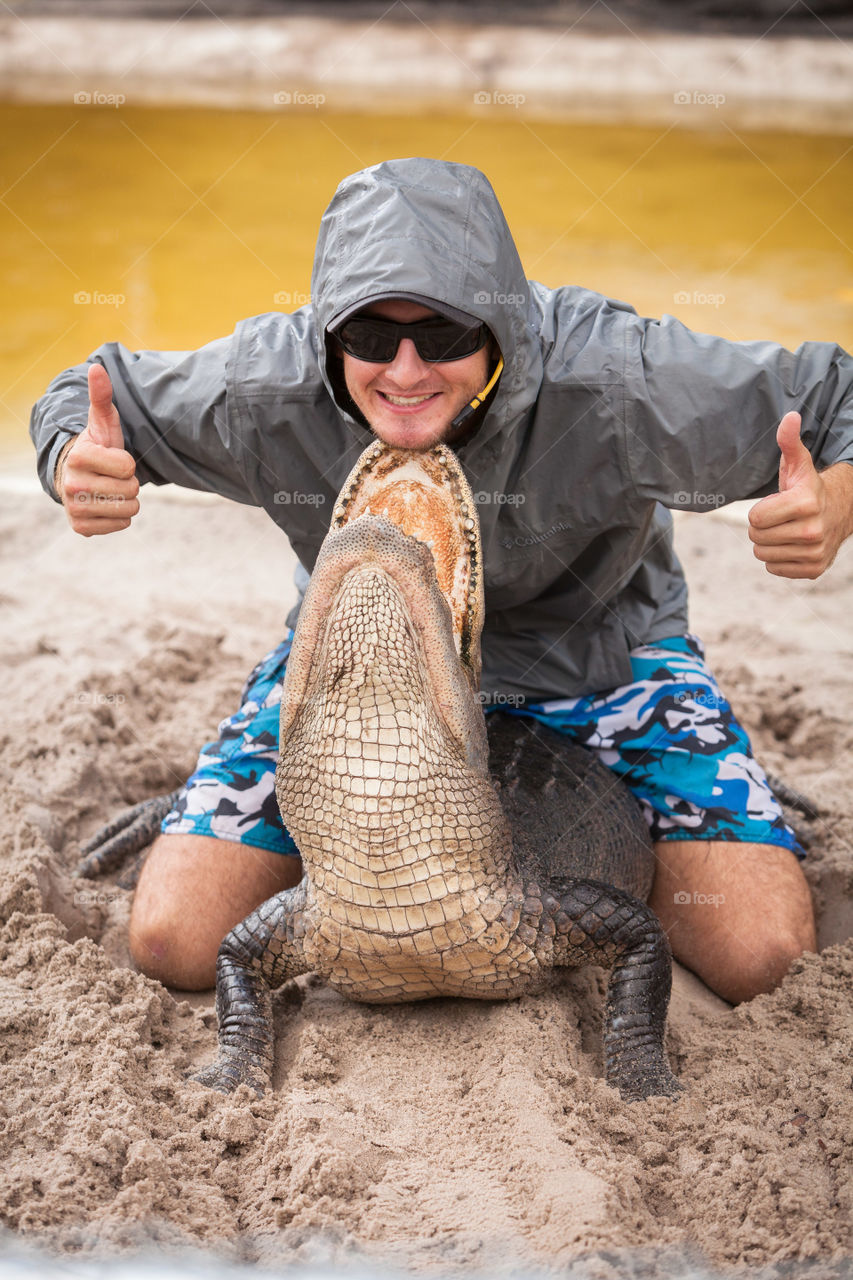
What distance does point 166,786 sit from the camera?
3.39 meters

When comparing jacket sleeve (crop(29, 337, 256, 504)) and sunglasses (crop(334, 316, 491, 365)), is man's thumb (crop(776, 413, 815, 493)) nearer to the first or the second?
sunglasses (crop(334, 316, 491, 365))

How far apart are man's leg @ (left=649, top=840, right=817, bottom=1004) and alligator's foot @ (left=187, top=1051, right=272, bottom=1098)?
41.6 inches

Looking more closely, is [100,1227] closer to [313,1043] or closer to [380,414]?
[313,1043]

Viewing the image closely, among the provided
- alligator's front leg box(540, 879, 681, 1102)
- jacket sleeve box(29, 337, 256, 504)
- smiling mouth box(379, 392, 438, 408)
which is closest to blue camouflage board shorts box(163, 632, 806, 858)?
alligator's front leg box(540, 879, 681, 1102)

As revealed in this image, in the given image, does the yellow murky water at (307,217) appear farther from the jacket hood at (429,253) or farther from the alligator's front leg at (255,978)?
the alligator's front leg at (255,978)

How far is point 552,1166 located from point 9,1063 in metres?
1.01

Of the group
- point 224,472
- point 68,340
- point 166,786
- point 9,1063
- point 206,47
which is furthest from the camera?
point 206,47

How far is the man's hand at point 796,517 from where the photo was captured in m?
2.12

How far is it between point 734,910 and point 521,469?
3.68ft

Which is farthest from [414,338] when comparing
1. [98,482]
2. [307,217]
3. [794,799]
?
[307,217]

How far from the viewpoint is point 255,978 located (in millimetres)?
2344

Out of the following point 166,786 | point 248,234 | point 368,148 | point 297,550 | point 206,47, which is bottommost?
point 166,786

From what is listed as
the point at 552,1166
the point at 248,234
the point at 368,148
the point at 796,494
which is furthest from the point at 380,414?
the point at 368,148

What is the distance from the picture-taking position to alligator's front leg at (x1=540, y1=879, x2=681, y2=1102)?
2180 millimetres
